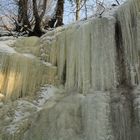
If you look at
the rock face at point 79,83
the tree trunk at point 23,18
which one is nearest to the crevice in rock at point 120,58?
the rock face at point 79,83

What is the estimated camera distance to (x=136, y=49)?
679 cm

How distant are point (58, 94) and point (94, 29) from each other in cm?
145

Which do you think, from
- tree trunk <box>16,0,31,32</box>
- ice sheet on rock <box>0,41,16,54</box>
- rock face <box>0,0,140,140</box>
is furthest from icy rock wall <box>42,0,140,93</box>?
tree trunk <box>16,0,31,32</box>

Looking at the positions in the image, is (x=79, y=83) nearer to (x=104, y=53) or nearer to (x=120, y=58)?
(x=104, y=53)

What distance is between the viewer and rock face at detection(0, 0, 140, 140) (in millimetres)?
6336

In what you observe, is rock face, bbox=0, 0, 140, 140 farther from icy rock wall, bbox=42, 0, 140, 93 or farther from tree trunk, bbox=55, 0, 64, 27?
tree trunk, bbox=55, 0, 64, 27

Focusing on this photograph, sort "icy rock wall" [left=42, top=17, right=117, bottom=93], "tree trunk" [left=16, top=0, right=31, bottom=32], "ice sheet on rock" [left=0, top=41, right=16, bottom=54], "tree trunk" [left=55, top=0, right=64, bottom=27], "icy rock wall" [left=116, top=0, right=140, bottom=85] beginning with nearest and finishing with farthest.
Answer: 1. "icy rock wall" [left=116, top=0, right=140, bottom=85]
2. "icy rock wall" [left=42, top=17, right=117, bottom=93]
3. "ice sheet on rock" [left=0, top=41, right=16, bottom=54]
4. "tree trunk" [left=16, top=0, right=31, bottom=32]
5. "tree trunk" [left=55, top=0, right=64, bottom=27]

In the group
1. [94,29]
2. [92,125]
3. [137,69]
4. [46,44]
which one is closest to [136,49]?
[137,69]

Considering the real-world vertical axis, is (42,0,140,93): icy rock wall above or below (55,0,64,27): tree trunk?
below

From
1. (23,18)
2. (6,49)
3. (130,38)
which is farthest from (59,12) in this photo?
(130,38)

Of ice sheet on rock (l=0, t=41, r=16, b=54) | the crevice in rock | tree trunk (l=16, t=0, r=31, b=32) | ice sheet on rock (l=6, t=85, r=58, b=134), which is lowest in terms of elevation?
ice sheet on rock (l=6, t=85, r=58, b=134)

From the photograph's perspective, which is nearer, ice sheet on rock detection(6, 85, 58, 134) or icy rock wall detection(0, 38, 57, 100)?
ice sheet on rock detection(6, 85, 58, 134)

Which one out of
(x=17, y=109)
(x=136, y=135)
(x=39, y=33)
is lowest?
(x=136, y=135)

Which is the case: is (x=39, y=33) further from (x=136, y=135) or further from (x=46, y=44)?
(x=136, y=135)
